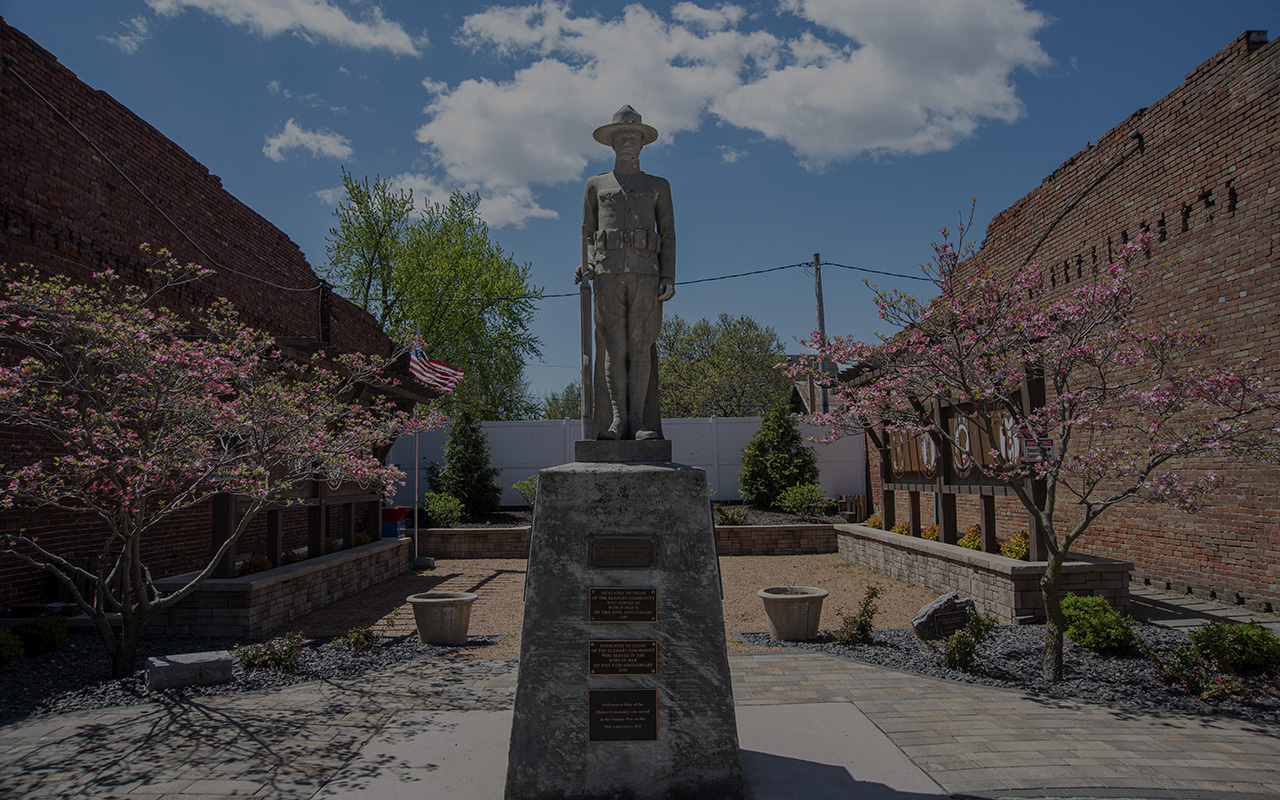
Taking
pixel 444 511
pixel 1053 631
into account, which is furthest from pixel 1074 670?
pixel 444 511

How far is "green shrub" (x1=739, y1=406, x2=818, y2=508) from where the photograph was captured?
55.5 feet

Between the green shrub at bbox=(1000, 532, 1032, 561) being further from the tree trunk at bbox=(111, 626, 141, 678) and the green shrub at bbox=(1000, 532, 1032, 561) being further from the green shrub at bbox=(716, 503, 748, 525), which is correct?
the tree trunk at bbox=(111, 626, 141, 678)

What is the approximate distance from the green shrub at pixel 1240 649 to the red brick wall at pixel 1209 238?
77.8 inches

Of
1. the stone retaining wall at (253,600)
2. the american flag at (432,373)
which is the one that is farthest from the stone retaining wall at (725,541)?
the stone retaining wall at (253,600)

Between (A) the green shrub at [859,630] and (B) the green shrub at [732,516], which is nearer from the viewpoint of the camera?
(A) the green shrub at [859,630]

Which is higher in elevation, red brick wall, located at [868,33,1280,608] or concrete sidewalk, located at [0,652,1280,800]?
red brick wall, located at [868,33,1280,608]

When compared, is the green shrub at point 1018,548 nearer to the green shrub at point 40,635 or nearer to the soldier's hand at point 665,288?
the soldier's hand at point 665,288

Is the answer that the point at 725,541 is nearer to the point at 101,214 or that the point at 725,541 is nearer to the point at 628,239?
the point at 628,239

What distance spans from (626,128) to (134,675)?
573 centimetres

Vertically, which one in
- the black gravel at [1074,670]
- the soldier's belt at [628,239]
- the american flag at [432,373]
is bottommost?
the black gravel at [1074,670]

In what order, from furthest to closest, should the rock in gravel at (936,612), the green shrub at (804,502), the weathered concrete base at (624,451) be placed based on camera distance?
the green shrub at (804,502), the rock in gravel at (936,612), the weathered concrete base at (624,451)

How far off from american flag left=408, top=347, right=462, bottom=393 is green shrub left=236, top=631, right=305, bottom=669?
6436mm

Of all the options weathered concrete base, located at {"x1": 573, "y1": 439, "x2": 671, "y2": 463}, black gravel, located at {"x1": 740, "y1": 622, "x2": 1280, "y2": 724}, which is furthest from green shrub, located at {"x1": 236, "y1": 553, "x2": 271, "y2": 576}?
weathered concrete base, located at {"x1": 573, "y1": 439, "x2": 671, "y2": 463}

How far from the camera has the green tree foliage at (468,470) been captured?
16922 millimetres
